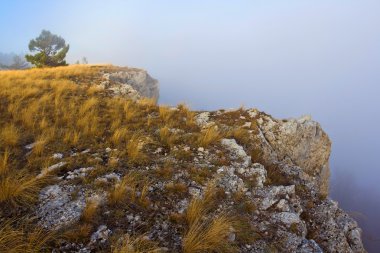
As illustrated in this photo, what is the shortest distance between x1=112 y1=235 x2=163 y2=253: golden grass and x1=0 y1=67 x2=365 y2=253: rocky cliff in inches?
0.7

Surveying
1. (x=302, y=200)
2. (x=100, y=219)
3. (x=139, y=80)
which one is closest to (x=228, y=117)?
(x=302, y=200)

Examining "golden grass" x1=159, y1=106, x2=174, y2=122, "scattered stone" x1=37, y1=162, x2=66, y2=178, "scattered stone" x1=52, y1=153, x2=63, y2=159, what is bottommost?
"scattered stone" x1=37, y1=162, x2=66, y2=178

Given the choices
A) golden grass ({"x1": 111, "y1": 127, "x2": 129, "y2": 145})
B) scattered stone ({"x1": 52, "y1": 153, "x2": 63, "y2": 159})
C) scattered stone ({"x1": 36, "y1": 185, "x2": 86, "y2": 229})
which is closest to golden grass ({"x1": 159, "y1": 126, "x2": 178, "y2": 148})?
golden grass ({"x1": 111, "y1": 127, "x2": 129, "y2": 145})

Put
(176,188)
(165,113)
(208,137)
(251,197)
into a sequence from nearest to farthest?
(176,188), (251,197), (208,137), (165,113)

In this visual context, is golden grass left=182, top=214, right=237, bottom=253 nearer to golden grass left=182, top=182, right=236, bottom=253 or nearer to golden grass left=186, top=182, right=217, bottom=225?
golden grass left=182, top=182, right=236, bottom=253

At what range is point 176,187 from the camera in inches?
249

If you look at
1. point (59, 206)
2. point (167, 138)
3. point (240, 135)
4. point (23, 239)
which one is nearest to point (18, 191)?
point (59, 206)

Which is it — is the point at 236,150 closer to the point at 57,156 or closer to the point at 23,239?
the point at 57,156

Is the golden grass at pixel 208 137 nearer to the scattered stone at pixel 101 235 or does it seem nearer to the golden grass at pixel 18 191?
the scattered stone at pixel 101 235

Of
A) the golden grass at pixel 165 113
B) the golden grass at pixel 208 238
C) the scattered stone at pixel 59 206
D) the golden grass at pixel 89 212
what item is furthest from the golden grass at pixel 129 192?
the golden grass at pixel 165 113

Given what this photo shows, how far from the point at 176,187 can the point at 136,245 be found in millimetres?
2053

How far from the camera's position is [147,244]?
455 cm

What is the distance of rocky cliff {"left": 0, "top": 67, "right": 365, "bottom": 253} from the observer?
4855 mm

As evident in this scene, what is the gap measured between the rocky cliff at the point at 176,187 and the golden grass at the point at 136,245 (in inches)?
0.7
